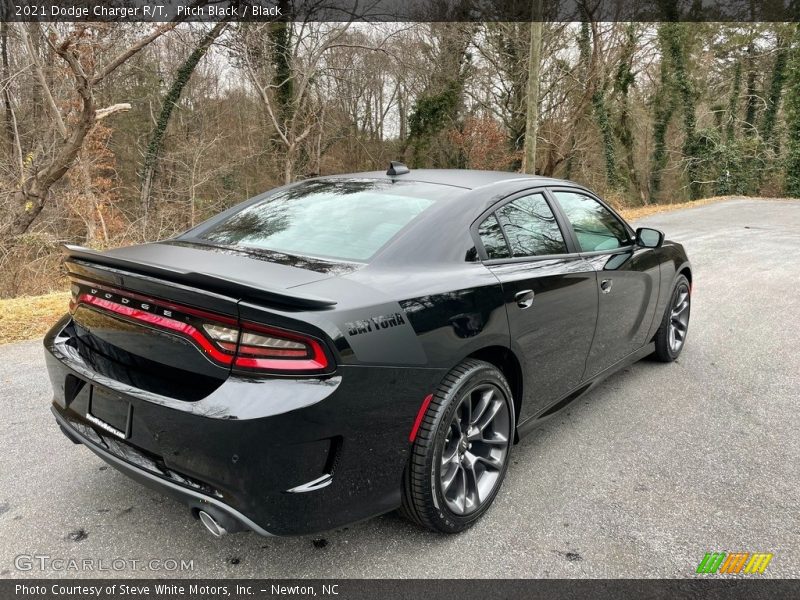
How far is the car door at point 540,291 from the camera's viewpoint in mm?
2617

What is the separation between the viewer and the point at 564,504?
2562mm

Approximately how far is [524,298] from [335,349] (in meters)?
1.15

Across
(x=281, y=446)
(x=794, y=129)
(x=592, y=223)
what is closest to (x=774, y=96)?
(x=794, y=129)

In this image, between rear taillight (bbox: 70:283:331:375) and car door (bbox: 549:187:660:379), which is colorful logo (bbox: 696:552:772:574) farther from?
rear taillight (bbox: 70:283:331:375)

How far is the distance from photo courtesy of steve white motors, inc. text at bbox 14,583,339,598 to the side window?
2.34 m

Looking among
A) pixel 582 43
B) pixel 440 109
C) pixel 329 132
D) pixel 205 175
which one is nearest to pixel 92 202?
pixel 205 175

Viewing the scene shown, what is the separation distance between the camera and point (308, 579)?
2090 millimetres

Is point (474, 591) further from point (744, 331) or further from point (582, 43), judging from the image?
point (582, 43)

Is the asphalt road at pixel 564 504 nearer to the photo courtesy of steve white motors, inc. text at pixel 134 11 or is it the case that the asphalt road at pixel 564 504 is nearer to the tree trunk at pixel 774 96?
the photo courtesy of steve white motors, inc. text at pixel 134 11

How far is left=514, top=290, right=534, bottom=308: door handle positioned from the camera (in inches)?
101

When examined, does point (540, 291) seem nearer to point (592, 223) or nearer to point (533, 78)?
point (592, 223)

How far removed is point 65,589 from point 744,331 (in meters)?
5.64

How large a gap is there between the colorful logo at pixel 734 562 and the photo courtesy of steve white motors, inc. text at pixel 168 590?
149cm

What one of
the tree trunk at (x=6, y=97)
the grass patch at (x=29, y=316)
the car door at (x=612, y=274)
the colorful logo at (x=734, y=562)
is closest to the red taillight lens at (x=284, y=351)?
the colorful logo at (x=734, y=562)
